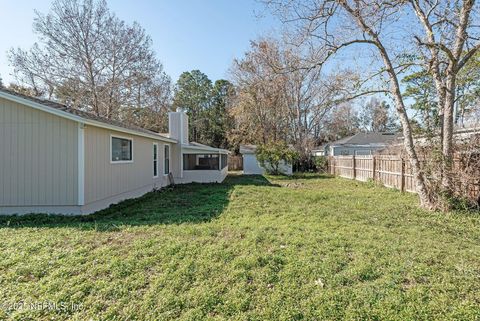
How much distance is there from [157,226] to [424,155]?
810 cm

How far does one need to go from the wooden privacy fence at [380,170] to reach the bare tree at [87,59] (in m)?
16.1

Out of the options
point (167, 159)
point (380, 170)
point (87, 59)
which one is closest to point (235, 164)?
point (167, 159)

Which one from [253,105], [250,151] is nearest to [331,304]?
[250,151]

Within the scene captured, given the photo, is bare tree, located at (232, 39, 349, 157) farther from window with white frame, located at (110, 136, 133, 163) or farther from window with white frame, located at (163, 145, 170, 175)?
window with white frame, located at (110, 136, 133, 163)

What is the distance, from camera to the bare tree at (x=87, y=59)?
1709 cm

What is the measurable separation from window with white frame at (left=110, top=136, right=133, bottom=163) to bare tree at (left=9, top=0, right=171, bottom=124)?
12406 millimetres

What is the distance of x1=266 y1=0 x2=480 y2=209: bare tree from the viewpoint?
23.2 ft

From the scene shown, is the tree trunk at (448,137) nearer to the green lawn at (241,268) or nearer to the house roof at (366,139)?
the green lawn at (241,268)

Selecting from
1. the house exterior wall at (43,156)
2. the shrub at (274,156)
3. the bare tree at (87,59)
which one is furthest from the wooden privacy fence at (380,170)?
the bare tree at (87,59)

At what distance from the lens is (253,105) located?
82.6 feet

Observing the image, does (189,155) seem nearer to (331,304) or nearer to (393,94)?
(393,94)

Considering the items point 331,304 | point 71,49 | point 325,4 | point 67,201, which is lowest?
point 331,304

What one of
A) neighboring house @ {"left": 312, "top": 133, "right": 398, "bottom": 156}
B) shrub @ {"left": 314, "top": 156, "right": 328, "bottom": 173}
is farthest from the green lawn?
neighboring house @ {"left": 312, "top": 133, "right": 398, "bottom": 156}

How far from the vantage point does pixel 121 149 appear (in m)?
8.74
